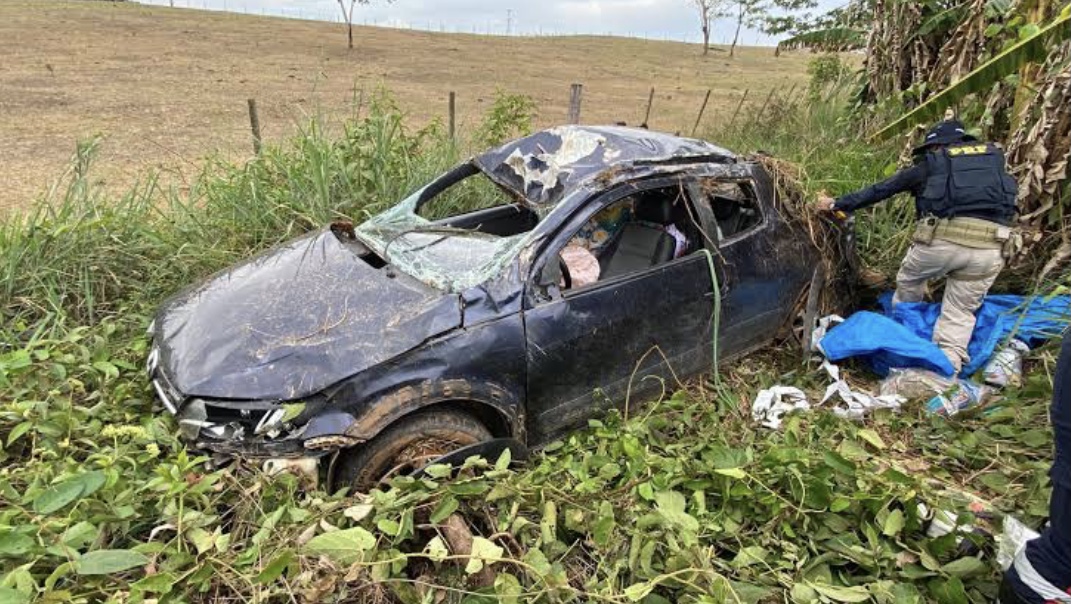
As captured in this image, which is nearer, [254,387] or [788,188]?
[254,387]

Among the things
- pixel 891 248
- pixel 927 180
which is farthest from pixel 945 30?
pixel 927 180

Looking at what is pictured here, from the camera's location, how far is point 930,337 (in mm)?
4258

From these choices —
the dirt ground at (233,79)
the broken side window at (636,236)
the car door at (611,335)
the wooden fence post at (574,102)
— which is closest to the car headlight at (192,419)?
the car door at (611,335)

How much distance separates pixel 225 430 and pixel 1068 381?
2.84m

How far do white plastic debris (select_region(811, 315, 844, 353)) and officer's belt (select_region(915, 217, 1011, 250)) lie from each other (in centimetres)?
80

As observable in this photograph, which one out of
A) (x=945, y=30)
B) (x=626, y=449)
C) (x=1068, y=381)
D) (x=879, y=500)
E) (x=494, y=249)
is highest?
(x=945, y=30)

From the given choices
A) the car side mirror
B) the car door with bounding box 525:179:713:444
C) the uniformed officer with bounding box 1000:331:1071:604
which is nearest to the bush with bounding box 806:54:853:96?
the car door with bounding box 525:179:713:444

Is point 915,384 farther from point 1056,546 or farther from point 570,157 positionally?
point 570,157

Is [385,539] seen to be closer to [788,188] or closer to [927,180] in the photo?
[788,188]

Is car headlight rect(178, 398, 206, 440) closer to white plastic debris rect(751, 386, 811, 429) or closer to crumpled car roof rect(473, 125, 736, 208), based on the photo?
crumpled car roof rect(473, 125, 736, 208)

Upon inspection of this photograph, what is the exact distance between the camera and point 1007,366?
383 centimetres

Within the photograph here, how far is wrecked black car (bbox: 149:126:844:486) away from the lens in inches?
98.3

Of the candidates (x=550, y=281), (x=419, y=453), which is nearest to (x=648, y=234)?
(x=550, y=281)

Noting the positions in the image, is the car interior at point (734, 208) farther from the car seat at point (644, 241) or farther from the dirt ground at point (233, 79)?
the dirt ground at point (233, 79)
